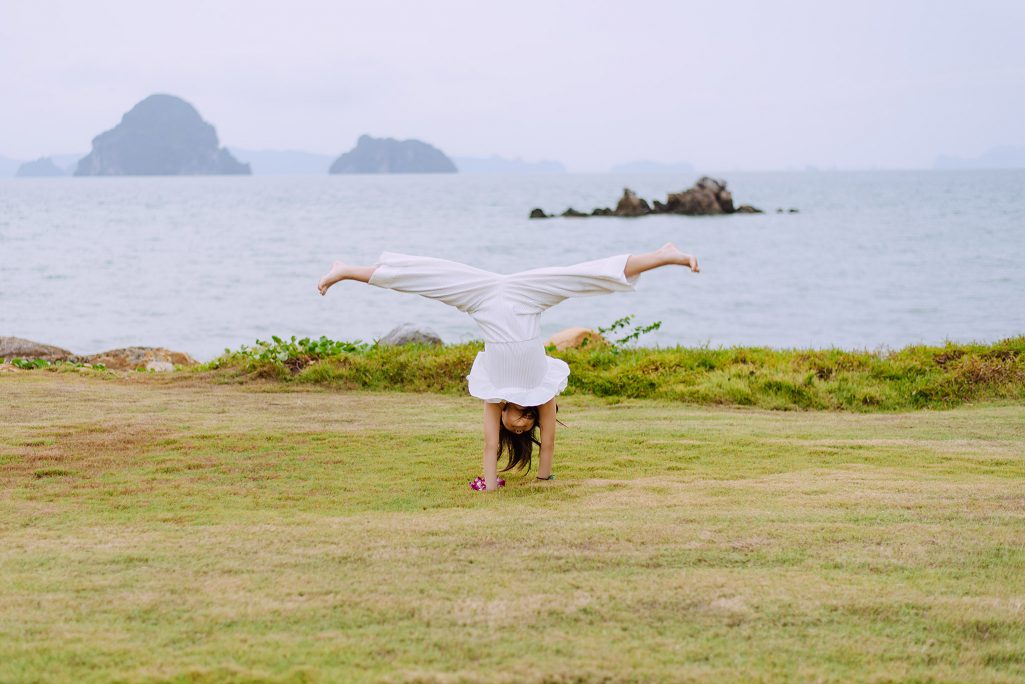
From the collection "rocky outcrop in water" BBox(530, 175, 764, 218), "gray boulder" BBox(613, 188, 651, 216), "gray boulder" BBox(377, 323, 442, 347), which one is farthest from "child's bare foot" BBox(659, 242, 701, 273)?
"gray boulder" BBox(613, 188, 651, 216)

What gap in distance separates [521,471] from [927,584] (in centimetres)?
301

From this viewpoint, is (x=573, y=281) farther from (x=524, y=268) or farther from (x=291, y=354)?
(x=524, y=268)

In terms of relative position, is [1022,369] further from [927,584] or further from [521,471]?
[927,584]

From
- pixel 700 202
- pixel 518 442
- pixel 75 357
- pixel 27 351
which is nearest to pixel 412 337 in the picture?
pixel 75 357

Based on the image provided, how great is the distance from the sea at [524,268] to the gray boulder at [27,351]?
7842 mm

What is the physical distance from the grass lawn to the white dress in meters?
0.65

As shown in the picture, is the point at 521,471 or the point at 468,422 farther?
the point at 468,422

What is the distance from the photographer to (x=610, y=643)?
3.54 meters

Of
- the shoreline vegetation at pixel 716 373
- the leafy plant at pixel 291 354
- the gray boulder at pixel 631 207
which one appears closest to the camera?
the shoreline vegetation at pixel 716 373

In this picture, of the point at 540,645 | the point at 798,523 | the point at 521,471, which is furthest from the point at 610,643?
the point at 521,471

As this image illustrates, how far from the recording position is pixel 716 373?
9.88 metres

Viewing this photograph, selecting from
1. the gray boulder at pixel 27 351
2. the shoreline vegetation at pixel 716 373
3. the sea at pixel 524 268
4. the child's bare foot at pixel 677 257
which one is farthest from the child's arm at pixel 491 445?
the gray boulder at pixel 27 351

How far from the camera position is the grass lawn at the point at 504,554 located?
344cm

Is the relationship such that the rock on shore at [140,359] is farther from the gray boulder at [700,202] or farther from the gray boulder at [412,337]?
the gray boulder at [700,202]
